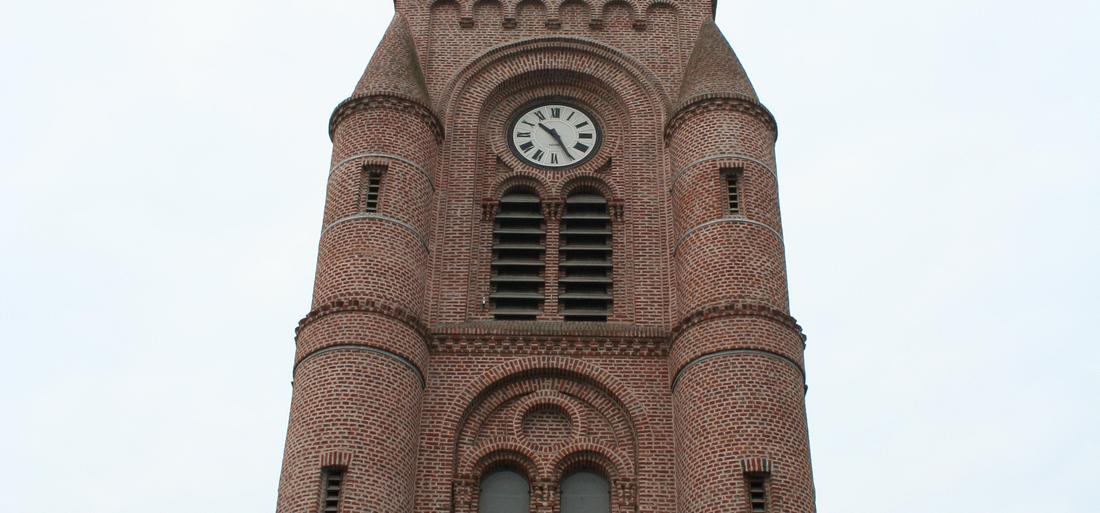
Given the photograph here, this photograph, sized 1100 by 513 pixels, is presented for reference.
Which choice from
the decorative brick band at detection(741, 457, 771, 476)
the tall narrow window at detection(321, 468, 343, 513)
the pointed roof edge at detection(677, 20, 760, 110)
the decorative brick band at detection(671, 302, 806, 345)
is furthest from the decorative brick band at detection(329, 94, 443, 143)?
the decorative brick band at detection(741, 457, 771, 476)

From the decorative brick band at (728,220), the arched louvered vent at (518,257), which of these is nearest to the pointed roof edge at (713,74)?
the decorative brick band at (728,220)

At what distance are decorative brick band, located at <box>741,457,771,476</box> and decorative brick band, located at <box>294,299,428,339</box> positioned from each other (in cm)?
597

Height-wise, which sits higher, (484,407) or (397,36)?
(397,36)

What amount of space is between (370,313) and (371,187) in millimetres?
3017

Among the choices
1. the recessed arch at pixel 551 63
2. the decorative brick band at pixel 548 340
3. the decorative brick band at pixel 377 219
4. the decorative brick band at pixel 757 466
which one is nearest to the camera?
the decorative brick band at pixel 757 466

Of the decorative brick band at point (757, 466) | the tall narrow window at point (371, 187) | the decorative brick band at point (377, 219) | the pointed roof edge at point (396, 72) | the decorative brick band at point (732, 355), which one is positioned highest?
the pointed roof edge at point (396, 72)

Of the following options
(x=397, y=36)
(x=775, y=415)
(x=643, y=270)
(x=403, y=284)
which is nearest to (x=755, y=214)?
(x=643, y=270)

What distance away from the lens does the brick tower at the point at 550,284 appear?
80.1 feet

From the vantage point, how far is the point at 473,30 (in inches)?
1257

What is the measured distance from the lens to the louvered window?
77.4 ft

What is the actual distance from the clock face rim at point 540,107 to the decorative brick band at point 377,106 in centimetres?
194

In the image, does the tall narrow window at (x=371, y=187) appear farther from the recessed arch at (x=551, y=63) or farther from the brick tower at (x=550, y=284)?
the recessed arch at (x=551, y=63)

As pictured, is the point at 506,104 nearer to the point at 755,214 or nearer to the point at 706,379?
the point at 755,214

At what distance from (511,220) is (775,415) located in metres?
7.08
